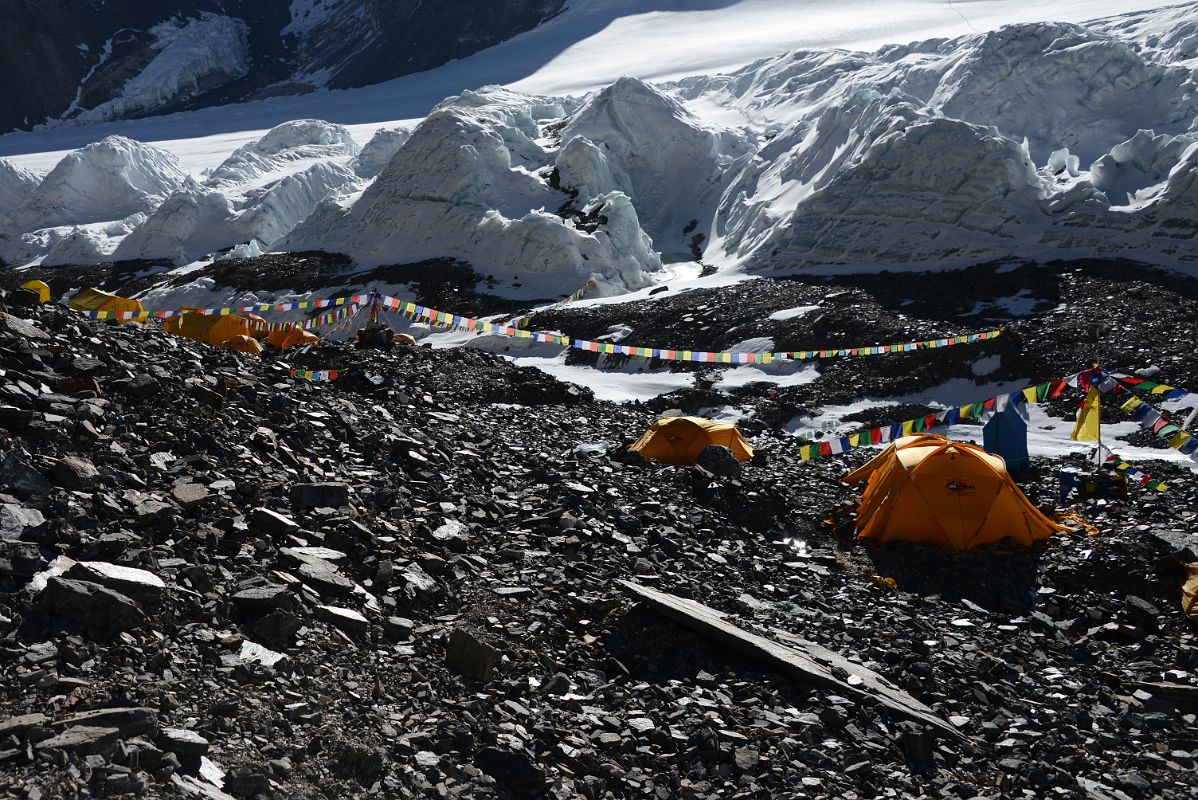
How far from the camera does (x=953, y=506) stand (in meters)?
10.5

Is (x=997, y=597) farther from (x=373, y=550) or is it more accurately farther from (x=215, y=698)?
(x=215, y=698)

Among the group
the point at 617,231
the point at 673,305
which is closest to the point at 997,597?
the point at 673,305

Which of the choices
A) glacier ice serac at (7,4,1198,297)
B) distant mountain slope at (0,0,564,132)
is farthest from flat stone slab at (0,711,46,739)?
distant mountain slope at (0,0,564,132)

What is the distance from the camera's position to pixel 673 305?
30203 mm

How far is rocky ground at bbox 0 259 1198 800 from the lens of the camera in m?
4.56

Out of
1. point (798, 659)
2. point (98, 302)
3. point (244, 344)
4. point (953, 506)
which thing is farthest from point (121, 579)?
point (98, 302)

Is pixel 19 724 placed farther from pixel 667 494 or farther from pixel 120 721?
pixel 667 494

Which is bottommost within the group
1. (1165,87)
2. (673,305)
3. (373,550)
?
(673,305)

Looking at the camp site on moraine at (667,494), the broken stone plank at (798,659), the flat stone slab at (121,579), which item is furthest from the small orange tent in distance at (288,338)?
the flat stone slab at (121,579)

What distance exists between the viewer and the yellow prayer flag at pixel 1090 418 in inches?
552

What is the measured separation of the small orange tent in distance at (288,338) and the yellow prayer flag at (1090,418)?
1730 cm

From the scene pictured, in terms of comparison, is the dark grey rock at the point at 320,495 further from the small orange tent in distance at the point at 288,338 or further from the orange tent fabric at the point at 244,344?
the small orange tent in distance at the point at 288,338

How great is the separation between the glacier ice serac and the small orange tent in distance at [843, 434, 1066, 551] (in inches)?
820

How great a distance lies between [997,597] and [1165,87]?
3501cm
